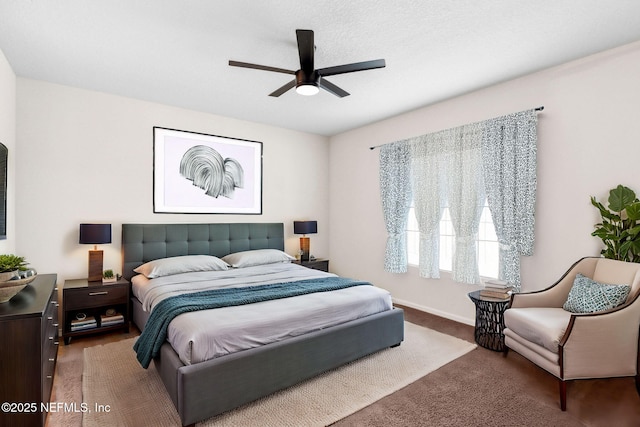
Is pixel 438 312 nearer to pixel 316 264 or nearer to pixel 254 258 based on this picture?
pixel 316 264

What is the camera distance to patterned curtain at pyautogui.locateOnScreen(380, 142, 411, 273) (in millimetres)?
4566

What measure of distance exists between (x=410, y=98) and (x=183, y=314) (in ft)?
11.3

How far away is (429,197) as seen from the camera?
4.26 m

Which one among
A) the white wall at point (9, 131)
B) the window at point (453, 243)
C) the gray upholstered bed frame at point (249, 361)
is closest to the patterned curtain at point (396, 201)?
the window at point (453, 243)

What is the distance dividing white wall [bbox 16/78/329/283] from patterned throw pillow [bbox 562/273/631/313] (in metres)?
4.14

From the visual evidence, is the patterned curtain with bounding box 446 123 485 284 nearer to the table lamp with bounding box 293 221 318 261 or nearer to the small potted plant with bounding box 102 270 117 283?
the table lamp with bounding box 293 221 318 261

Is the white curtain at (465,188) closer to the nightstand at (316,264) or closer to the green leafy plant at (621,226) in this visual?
the green leafy plant at (621,226)

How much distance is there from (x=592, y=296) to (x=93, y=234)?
4.71 metres

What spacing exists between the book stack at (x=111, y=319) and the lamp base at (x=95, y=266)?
1.37ft

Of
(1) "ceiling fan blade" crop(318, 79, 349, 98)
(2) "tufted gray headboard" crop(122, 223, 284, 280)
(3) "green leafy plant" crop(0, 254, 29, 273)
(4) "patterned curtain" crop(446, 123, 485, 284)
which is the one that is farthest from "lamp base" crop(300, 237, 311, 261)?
(3) "green leafy plant" crop(0, 254, 29, 273)

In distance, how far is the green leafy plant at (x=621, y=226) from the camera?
2576 millimetres

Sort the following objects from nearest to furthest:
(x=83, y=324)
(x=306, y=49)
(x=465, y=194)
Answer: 1. (x=306, y=49)
2. (x=83, y=324)
3. (x=465, y=194)

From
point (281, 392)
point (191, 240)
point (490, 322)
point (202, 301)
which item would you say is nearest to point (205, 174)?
point (191, 240)

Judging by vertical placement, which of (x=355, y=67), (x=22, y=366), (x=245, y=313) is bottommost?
(x=22, y=366)
